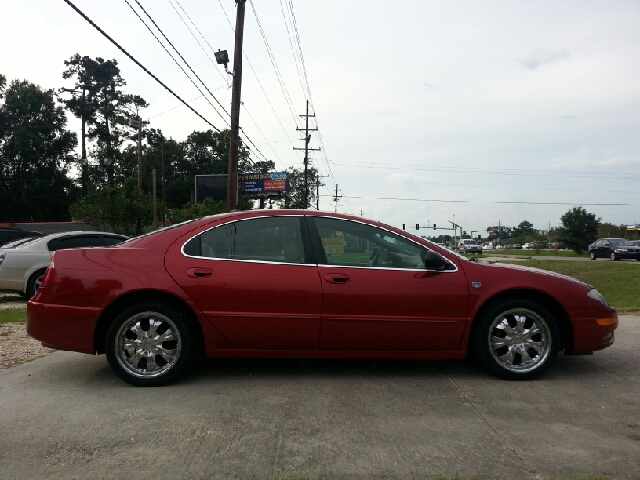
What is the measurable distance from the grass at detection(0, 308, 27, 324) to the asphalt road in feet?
10.2

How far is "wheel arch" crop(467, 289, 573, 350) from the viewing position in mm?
4641

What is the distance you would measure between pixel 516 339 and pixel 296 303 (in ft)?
6.30

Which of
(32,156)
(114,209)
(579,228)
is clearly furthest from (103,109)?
(579,228)

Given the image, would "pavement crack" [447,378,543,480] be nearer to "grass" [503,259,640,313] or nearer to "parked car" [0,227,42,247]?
"grass" [503,259,640,313]

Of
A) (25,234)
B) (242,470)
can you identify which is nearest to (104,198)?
(25,234)

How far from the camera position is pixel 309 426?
3.64 metres

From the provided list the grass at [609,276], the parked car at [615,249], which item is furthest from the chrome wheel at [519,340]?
the parked car at [615,249]

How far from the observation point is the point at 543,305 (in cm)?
476

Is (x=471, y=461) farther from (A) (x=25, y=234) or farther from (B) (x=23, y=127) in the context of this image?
(B) (x=23, y=127)

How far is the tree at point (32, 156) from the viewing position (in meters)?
50.1

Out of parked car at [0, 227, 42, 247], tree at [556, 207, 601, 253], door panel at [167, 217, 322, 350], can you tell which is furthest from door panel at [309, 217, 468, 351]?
tree at [556, 207, 601, 253]

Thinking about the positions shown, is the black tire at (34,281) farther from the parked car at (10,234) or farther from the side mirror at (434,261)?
the side mirror at (434,261)

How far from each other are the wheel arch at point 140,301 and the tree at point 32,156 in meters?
52.1

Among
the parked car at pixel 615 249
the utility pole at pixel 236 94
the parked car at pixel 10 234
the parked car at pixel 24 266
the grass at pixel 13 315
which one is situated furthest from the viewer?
the parked car at pixel 615 249
